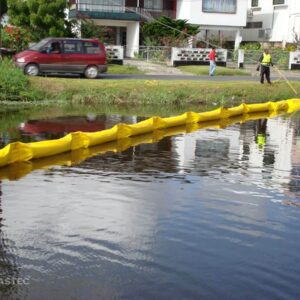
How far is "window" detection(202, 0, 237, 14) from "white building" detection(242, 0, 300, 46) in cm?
537

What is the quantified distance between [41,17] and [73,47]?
8649mm

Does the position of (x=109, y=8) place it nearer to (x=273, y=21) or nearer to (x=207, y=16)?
(x=207, y=16)

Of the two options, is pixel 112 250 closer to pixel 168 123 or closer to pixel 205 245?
pixel 205 245

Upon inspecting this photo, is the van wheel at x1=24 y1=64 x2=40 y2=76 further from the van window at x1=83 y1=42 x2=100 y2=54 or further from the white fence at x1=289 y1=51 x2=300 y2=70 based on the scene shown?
the white fence at x1=289 y1=51 x2=300 y2=70

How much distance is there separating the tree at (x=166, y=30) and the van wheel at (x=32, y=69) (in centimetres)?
1676

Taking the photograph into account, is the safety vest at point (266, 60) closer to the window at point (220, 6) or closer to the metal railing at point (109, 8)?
the metal railing at point (109, 8)

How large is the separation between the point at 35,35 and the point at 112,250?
29.5 m

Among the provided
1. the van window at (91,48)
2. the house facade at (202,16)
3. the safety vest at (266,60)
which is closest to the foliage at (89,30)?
the house facade at (202,16)

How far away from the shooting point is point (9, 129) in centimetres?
1580

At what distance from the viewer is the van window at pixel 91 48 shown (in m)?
26.7

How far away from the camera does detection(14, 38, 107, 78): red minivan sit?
2555 centimetres

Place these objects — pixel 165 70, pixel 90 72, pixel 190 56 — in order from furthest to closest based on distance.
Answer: pixel 190 56 < pixel 165 70 < pixel 90 72

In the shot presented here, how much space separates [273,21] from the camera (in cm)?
5369

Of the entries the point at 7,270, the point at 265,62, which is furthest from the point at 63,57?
the point at 7,270
